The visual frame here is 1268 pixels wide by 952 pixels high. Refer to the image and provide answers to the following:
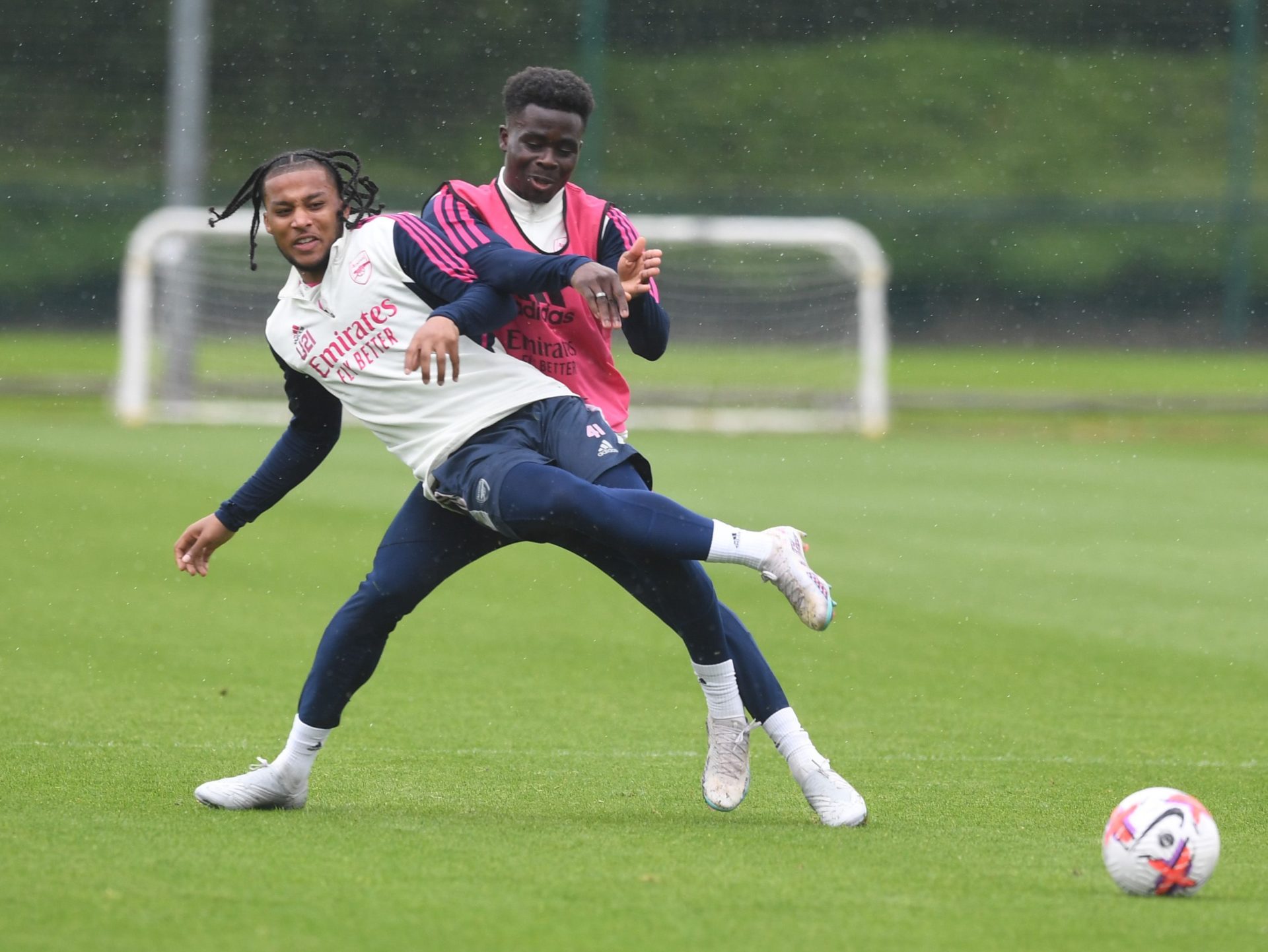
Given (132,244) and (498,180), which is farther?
(132,244)

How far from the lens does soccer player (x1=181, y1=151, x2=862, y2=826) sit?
5.12 meters

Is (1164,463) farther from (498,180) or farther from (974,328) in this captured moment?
(498,180)

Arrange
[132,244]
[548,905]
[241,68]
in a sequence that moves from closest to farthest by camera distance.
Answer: [548,905] → [132,244] → [241,68]

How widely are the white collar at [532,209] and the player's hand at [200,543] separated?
1.34m

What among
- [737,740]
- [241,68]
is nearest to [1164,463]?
[241,68]

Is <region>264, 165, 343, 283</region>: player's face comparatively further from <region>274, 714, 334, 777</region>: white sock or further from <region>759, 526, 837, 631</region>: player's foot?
<region>759, 526, 837, 631</region>: player's foot

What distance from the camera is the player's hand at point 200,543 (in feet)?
18.9

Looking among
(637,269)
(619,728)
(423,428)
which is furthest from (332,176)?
(619,728)

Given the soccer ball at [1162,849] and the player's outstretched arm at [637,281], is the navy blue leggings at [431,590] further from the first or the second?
the soccer ball at [1162,849]

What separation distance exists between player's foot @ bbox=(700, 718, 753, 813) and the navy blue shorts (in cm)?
81

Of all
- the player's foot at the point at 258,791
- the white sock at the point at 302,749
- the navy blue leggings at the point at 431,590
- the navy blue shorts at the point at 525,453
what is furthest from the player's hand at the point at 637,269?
the player's foot at the point at 258,791

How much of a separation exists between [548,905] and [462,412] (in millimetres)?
1604

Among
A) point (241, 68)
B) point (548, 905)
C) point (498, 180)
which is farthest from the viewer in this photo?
point (241, 68)

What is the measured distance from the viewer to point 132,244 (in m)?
20.7
